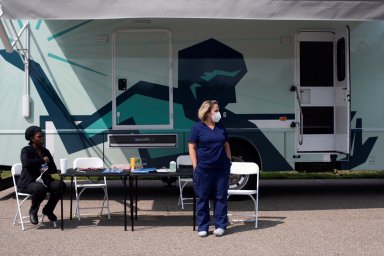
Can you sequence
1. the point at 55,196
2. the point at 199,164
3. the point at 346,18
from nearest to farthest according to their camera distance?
the point at 199,164 → the point at 55,196 → the point at 346,18

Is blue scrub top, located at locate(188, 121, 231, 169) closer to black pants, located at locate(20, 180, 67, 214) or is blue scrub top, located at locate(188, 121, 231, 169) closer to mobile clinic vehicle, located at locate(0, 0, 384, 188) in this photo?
black pants, located at locate(20, 180, 67, 214)

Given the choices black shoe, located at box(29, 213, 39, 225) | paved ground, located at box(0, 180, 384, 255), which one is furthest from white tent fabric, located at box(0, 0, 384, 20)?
paved ground, located at box(0, 180, 384, 255)

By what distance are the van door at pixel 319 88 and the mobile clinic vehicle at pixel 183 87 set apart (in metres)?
0.02

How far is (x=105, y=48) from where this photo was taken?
26.6 feet

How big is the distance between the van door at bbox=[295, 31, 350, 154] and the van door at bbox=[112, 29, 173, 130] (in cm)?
209

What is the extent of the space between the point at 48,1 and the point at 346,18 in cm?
393

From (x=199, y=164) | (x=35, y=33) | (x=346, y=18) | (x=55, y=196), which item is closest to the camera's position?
(x=199, y=164)

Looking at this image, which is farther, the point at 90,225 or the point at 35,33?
the point at 35,33

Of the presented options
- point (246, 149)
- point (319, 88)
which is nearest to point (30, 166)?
point (246, 149)

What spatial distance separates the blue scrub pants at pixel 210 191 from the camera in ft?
19.6

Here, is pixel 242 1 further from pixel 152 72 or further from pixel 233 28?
pixel 152 72

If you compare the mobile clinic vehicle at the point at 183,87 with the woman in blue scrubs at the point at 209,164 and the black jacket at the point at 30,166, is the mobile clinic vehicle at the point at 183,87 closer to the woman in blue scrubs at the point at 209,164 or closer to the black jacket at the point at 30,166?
the black jacket at the point at 30,166

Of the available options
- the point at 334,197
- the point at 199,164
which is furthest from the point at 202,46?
the point at 334,197

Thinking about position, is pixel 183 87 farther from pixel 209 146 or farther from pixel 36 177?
pixel 36 177
